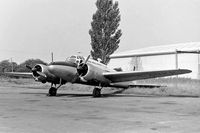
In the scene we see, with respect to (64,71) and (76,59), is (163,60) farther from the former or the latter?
(64,71)

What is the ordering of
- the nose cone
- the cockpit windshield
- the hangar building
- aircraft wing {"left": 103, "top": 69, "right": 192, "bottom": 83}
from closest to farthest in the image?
the nose cone, aircraft wing {"left": 103, "top": 69, "right": 192, "bottom": 83}, the cockpit windshield, the hangar building

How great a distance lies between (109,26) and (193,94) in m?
22.4

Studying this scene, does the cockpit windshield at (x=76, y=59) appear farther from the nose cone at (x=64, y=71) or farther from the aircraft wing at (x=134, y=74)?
the aircraft wing at (x=134, y=74)

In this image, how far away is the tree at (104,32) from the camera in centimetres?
4434

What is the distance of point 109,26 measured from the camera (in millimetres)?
44875

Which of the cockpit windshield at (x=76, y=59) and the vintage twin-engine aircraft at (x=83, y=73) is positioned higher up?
the cockpit windshield at (x=76, y=59)

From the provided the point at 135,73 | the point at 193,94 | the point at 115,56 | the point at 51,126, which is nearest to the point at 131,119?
the point at 51,126

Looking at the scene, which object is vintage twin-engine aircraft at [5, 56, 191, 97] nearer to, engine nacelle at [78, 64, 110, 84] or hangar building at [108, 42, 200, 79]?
engine nacelle at [78, 64, 110, 84]

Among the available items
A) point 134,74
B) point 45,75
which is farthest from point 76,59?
point 134,74

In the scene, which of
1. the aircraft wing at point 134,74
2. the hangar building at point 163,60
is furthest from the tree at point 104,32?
the aircraft wing at point 134,74

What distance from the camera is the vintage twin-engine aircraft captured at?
67.4ft

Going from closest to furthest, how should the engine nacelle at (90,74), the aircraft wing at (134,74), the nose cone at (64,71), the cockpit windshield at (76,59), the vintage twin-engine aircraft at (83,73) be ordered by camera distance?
the nose cone at (64,71) < the vintage twin-engine aircraft at (83,73) < the engine nacelle at (90,74) < the aircraft wing at (134,74) < the cockpit windshield at (76,59)

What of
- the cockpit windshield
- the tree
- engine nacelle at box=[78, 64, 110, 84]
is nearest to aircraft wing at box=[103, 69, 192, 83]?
engine nacelle at box=[78, 64, 110, 84]

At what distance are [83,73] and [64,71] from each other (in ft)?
3.84
